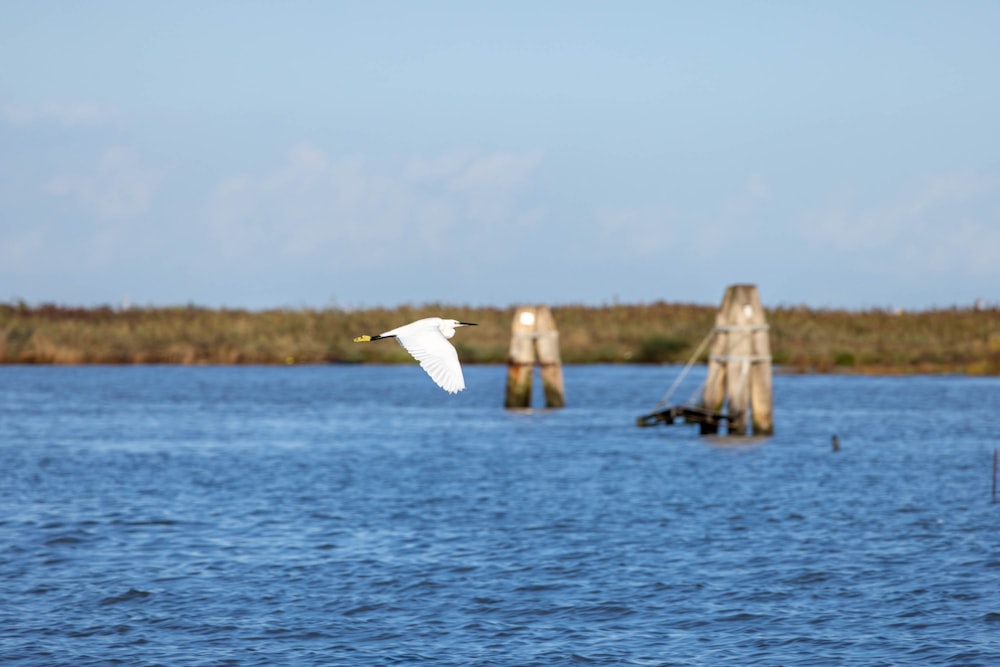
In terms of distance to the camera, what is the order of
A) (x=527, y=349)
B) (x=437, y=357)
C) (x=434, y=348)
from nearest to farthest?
(x=437, y=357) < (x=434, y=348) < (x=527, y=349)

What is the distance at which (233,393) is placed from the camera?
184 ft

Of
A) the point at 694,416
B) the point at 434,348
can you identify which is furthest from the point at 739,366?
the point at 434,348

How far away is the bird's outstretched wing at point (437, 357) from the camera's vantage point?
1075cm

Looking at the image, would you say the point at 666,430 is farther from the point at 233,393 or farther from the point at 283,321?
the point at 283,321

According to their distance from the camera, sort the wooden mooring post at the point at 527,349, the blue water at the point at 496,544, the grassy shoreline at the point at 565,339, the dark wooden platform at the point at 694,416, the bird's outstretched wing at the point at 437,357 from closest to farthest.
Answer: the bird's outstretched wing at the point at 437,357
the blue water at the point at 496,544
the dark wooden platform at the point at 694,416
the wooden mooring post at the point at 527,349
the grassy shoreline at the point at 565,339

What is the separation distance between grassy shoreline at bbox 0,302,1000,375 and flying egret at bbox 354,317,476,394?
52.5 meters

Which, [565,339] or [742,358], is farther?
[565,339]

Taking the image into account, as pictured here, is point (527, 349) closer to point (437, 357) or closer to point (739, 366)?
point (739, 366)

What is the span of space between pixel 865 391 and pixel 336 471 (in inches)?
1259

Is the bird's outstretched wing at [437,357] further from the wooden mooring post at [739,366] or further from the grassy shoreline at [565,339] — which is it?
the grassy shoreline at [565,339]

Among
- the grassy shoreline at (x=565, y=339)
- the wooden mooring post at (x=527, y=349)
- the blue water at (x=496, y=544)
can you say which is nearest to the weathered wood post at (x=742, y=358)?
the blue water at (x=496, y=544)

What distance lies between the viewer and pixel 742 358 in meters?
30.2

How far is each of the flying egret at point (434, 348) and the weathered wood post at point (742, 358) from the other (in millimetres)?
19051

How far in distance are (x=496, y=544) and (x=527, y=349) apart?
62.6ft
